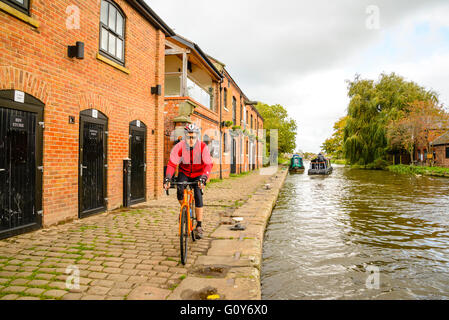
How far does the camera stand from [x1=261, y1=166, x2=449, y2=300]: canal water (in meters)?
3.55

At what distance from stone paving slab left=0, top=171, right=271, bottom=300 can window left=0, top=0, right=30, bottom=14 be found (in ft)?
12.6

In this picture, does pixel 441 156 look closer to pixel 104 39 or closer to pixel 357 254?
pixel 357 254

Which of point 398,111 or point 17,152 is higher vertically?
point 398,111

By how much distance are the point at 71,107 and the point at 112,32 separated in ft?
8.42

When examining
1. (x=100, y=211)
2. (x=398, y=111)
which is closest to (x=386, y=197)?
(x=100, y=211)

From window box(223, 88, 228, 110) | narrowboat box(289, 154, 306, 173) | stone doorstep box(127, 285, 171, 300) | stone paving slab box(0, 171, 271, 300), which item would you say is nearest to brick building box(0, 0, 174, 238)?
stone paving slab box(0, 171, 271, 300)

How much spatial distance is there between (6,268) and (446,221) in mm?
9183

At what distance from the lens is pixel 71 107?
573 centimetres

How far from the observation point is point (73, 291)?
9.12ft

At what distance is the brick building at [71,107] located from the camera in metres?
4.55

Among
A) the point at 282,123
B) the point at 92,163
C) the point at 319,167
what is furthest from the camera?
the point at 282,123

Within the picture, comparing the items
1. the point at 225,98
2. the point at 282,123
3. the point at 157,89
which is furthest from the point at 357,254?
the point at 282,123

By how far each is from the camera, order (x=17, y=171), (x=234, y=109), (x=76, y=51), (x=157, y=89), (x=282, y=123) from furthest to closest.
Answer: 1. (x=282, y=123)
2. (x=234, y=109)
3. (x=157, y=89)
4. (x=76, y=51)
5. (x=17, y=171)
